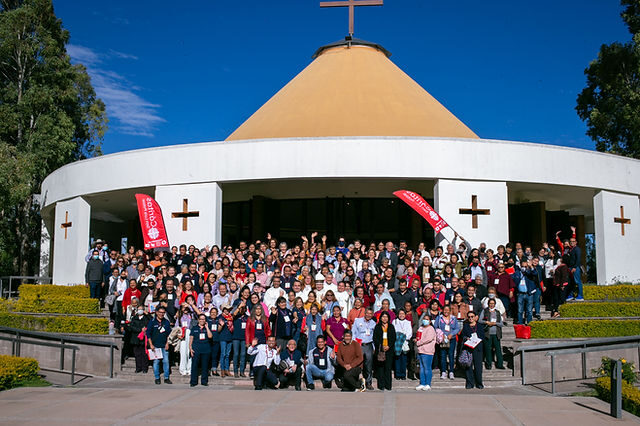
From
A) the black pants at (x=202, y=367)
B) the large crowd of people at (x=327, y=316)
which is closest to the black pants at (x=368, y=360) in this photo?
the large crowd of people at (x=327, y=316)

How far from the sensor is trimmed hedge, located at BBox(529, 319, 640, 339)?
40.4ft

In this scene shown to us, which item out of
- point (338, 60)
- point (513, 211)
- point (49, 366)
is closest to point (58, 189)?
point (49, 366)

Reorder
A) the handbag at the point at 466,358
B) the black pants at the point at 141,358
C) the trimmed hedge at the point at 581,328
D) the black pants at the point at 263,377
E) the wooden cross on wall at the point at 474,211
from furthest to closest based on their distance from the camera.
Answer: the wooden cross on wall at the point at 474,211 < the trimmed hedge at the point at 581,328 < the black pants at the point at 141,358 < the handbag at the point at 466,358 < the black pants at the point at 263,377

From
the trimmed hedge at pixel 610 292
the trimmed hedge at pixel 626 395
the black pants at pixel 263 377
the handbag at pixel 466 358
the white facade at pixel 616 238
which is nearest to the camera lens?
the trimmed hedge at pixel 626 395

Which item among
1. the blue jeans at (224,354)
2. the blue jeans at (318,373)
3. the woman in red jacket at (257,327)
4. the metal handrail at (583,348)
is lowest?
the blue jeans at (318,373)

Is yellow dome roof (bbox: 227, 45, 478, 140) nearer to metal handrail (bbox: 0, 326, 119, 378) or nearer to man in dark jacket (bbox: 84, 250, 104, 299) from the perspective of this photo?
man in dark jacket (bbox: 84, 250, 104, 299)

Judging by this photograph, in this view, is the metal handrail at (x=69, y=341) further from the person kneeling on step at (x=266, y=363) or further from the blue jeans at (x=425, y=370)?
the blue jeans at (x=425, y=370)

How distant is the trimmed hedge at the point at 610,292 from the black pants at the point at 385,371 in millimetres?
7489

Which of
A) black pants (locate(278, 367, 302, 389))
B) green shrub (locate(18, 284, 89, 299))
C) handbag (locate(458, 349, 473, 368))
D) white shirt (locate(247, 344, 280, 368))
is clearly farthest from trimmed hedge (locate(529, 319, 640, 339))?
green shrub (locate(18, 284, 89, 299))

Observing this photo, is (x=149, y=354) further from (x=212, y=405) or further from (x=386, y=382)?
(x=386, y=382)

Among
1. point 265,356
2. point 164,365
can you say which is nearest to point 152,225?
point 164,365

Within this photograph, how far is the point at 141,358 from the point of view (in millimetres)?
11719

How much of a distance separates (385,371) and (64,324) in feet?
24.0

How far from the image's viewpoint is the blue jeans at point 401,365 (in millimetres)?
11047
